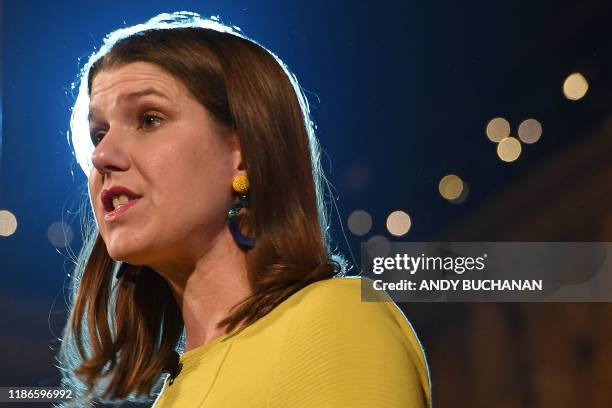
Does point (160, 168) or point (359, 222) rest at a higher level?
point (359, 222)

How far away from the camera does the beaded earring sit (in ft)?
3.61

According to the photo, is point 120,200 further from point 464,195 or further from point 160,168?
point 464,195

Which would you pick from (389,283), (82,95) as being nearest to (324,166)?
(389,283)

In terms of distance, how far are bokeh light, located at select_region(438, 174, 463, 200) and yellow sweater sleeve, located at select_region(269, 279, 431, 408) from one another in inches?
50.5

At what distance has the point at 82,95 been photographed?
4.21ft

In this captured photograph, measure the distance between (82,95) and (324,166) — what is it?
0.93 meters

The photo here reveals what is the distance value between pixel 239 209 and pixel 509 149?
3.97ft

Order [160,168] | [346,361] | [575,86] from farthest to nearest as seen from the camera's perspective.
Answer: [575,86]
[160,168]
[346,361]

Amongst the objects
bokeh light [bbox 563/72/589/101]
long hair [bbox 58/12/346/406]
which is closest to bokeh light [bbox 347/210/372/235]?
bokeh light [bbox 563/72/589/101]

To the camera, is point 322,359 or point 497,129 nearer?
point 322,359

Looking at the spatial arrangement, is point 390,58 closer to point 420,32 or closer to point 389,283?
point 420,32

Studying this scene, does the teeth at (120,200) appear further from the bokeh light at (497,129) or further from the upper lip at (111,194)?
the bokeh light at (497,129)

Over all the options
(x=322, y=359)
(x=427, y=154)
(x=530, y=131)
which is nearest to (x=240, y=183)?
(x=322, y=359)

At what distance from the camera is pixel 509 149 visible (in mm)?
2170
